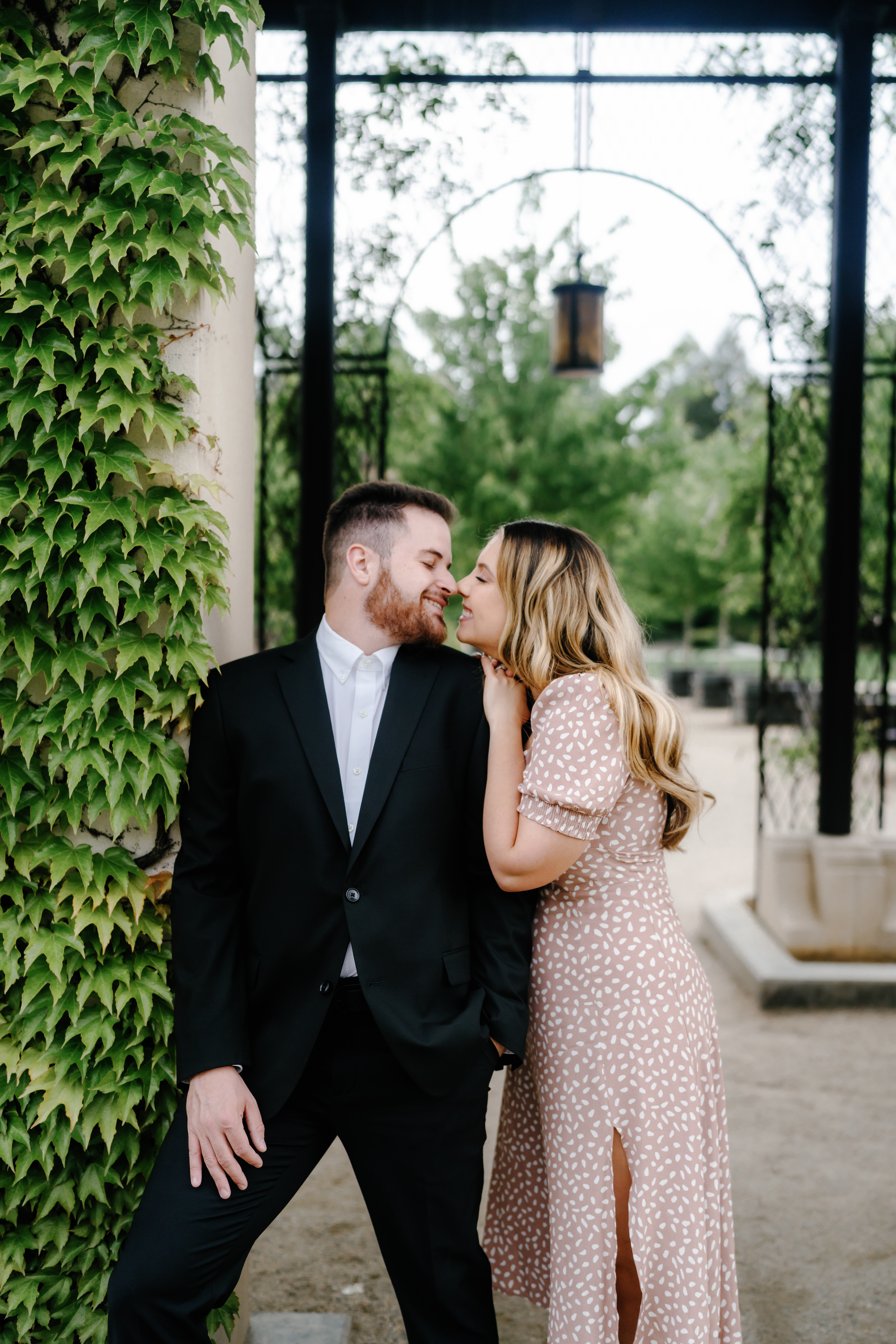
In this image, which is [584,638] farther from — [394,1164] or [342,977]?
[394,1164]

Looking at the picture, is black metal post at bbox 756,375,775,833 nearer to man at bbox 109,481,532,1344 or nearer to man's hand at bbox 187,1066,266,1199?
man at bbox 109,481,532,1344

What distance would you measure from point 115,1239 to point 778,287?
19.6ft

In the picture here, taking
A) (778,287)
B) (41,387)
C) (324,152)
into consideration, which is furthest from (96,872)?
(778,287)

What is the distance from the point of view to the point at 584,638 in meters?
2.35

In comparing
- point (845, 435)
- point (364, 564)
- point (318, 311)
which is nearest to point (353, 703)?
point (364, 564)

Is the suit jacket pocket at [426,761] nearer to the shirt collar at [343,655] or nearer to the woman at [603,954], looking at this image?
the woman at [603,954]

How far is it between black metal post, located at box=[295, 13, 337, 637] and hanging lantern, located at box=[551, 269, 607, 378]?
5.52ft

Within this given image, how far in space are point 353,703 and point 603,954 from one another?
0.81 metres

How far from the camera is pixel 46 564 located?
2.25 m

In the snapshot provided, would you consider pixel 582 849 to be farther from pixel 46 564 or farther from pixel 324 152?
pixel 324 152

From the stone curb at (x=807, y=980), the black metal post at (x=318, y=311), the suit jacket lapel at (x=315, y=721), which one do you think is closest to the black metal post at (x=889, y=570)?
the stone curb at (x=807, y=980)

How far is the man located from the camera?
2182 millimetres

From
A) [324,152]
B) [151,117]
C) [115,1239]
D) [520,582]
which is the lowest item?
[115,1239]

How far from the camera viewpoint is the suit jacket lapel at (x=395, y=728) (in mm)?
2205
